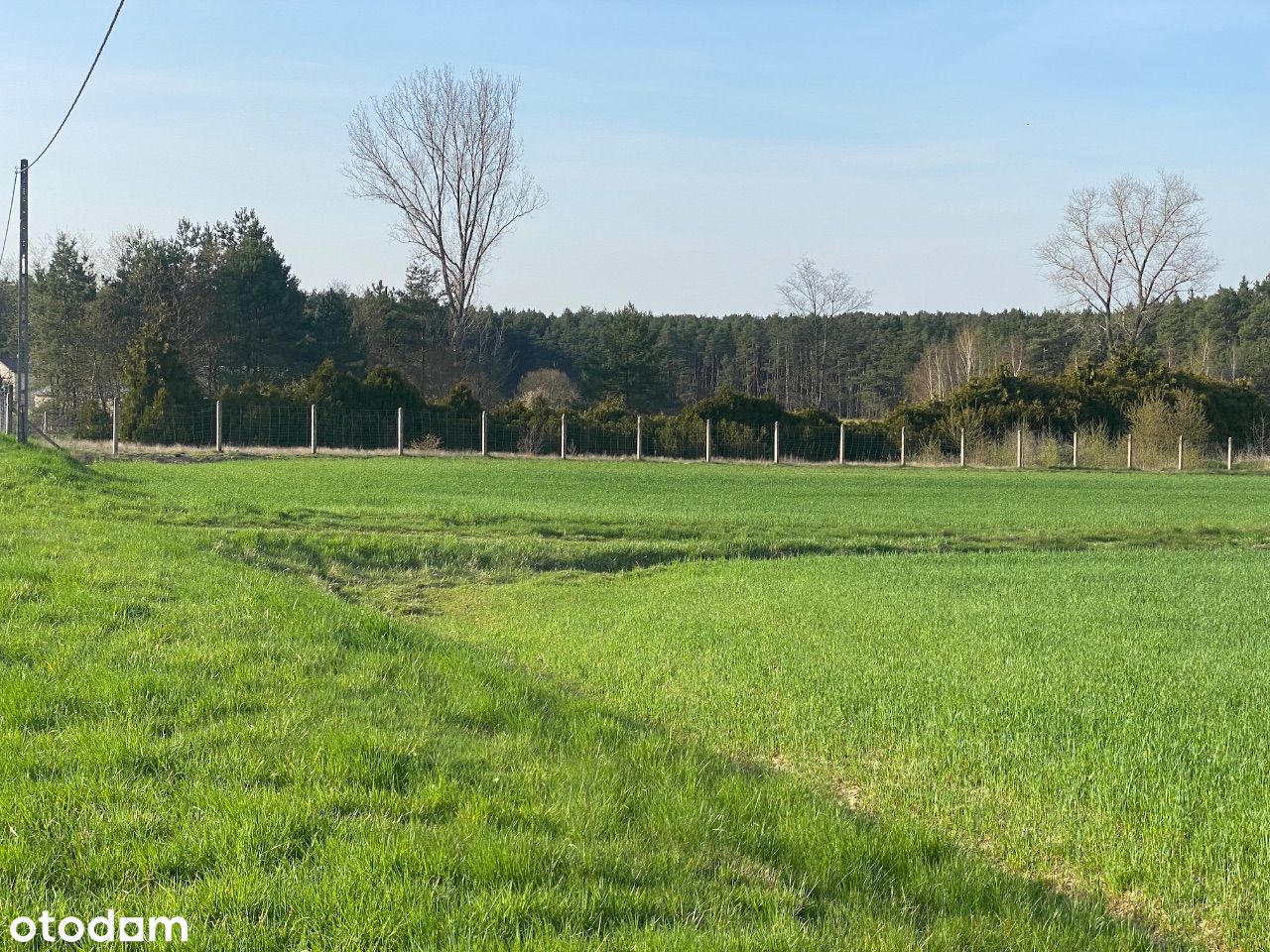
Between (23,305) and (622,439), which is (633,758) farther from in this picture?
(622,439)

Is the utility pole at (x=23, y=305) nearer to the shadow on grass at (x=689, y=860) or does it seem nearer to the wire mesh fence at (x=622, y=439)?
the wire mesh fence at (x=622, y=439)

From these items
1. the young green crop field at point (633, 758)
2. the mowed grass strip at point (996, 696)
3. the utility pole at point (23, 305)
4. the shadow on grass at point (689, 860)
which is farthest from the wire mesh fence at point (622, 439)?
the shadow on grass at point (689, 860)

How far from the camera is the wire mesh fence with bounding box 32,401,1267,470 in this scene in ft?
132

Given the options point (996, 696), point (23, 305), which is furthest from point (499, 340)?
point (996, 696)

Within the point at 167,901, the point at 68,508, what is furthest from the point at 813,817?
the point at 68,508

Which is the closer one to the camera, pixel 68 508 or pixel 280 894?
pixel 280 894

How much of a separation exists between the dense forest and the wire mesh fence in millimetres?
2331

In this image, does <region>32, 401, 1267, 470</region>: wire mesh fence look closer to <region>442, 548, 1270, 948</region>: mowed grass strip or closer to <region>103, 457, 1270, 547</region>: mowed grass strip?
<region>103, 457, 1270, 547</region>: mowed grass strip

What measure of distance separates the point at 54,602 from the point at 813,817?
6182 mm

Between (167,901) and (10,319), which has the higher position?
(10,319)

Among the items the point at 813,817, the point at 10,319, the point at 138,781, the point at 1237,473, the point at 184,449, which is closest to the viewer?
the point at 138,781

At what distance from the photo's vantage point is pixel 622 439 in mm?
44219

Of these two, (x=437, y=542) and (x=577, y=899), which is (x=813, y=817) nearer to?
(x=577, y=899)

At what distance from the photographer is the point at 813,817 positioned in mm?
4789
